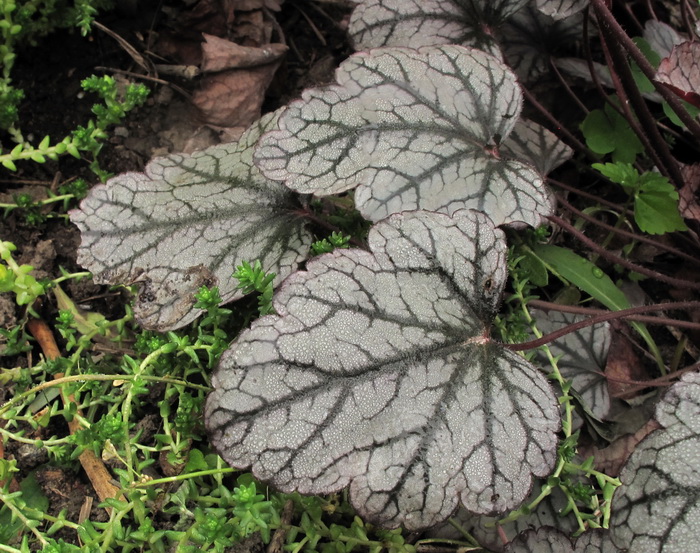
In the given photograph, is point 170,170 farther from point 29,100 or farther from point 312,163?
point 29,100

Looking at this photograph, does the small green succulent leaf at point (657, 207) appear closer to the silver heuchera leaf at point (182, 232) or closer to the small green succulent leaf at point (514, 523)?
the small green succulent leaf at point (514, 523)

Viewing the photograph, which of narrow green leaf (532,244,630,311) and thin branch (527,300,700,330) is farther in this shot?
narrow green leaf (532,244,630,311)

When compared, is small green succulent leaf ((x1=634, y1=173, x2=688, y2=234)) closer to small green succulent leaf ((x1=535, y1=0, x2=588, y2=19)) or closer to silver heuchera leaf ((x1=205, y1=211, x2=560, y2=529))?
small green succulent leaf ((x1=535, y1=0, x2=588, y2=19))

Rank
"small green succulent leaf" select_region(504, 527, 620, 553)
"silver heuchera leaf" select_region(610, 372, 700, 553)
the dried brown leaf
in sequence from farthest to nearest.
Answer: the dried brown leaf < "small green succulent leaf" select_region(504, 527, 620, 553) < "silver heuchera leaf" select_region(610, 372, 700, 553)

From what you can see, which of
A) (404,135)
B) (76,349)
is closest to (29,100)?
(76,349)

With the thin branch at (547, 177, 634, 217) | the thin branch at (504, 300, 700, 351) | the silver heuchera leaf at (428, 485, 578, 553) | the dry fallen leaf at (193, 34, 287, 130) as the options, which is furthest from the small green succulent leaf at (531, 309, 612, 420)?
the dry fallen leaf at (193, 34, 287, 130)

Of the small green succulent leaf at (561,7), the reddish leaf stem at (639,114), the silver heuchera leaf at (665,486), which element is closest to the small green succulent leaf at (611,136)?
the reddish leaf stem at (639,114)
